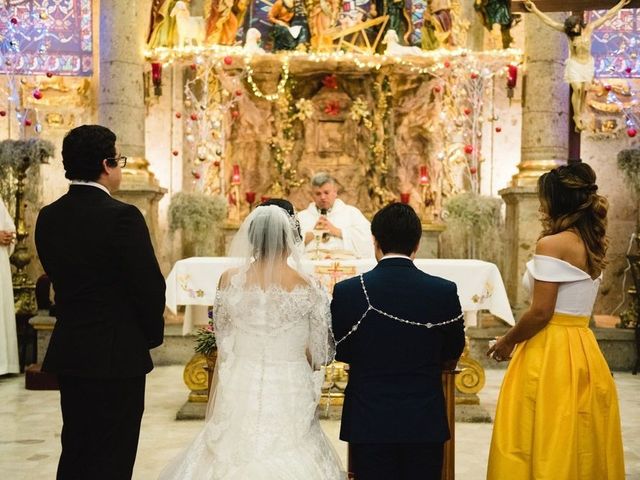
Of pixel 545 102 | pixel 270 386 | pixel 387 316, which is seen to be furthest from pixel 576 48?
pixel 387 316

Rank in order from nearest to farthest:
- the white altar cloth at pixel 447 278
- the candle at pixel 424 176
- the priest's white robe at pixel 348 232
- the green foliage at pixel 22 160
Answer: the white altar cloth at pixel 447 278, the priest's white robe at pixel 348 232, the green foliage at pixel 22 160, the candle at pixel 424 176

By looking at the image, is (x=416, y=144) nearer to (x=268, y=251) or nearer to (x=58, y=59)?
(x=58, y=59)

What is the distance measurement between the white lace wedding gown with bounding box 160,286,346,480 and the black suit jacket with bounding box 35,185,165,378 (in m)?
0.52

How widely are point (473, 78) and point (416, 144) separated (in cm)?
116

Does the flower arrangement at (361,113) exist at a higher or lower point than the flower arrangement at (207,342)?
higher

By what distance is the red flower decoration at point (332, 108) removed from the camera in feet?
36.6

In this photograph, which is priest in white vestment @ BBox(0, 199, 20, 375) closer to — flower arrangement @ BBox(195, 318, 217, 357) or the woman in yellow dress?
flower arrangement @ BBox(195, 318, 217, 357)

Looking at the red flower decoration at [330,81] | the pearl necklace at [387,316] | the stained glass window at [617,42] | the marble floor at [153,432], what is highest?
the stained glass window at [617,42]

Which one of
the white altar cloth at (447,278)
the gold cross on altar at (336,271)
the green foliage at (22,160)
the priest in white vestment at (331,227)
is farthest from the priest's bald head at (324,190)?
the green foliage at (22,160)

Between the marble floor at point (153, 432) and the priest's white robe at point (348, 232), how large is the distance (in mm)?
1654

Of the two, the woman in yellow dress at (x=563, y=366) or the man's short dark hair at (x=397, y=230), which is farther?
the woman in yellow dress at (x=563, y=366)

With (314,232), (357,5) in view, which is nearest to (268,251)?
(314,232)

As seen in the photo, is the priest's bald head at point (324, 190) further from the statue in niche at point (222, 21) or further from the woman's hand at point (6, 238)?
the statue in niche at point (222, 21)

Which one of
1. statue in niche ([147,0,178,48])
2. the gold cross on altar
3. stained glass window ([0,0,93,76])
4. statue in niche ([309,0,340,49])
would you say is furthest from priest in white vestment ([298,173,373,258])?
stained glass window ([0,0,93,76])
